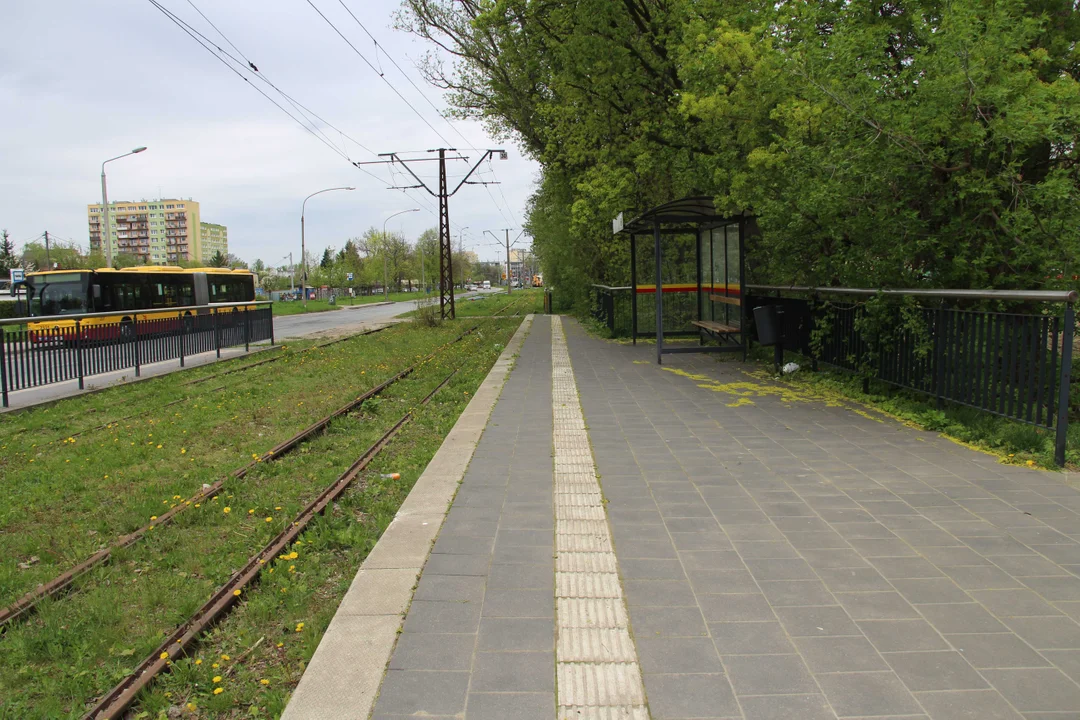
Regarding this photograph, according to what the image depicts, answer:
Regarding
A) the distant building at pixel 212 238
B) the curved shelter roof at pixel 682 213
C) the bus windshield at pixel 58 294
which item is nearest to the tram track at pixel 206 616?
the curved shelter roof at pixel 682 213

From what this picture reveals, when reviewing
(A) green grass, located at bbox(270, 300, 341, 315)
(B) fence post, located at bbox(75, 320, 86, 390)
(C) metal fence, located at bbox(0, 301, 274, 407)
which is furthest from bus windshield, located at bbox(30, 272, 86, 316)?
(A) green grass, located at bbox(270, 300, 341, 315)

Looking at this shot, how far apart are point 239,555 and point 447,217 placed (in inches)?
1005

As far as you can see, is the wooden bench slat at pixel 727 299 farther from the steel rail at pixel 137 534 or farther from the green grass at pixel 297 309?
the green grass at pixel 297 309

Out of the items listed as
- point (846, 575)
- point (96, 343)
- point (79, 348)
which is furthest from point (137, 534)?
point (96, 343)

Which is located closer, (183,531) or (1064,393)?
(183,531)

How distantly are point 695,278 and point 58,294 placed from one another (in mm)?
19488

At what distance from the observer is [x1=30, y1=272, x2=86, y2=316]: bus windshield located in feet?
74.5

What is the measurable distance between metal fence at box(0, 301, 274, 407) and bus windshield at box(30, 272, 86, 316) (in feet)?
26.9

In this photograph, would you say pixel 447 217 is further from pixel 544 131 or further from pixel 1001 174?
pixel 1001 174

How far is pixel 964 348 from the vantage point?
256 inches

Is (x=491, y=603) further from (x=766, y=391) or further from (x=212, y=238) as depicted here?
(x=212, y=238)

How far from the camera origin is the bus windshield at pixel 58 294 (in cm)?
2270

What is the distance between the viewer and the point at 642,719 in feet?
8.05

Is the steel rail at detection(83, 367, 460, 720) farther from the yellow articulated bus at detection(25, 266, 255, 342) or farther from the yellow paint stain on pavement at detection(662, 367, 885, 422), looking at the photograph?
the yellow articulated bus at detection(25, 266, 255, 342)
